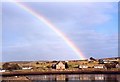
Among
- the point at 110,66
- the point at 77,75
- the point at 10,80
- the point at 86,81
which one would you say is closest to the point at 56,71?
the point at 77,75

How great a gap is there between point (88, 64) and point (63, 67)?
14721 mm

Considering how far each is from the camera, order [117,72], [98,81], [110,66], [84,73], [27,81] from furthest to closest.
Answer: [110,66]
[84,73]
[117,72]
[98,81]
[27,81]

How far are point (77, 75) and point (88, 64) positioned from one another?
2155 cm

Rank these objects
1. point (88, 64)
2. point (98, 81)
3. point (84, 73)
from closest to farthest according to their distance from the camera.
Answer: point (98, 81) < point (84, 73) < point (88, 64)

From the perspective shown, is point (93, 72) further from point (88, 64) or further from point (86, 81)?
point (86, 81)

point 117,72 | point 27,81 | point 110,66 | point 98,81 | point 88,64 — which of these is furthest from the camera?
point 88,64

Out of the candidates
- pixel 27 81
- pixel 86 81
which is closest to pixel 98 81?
pixel 86 81

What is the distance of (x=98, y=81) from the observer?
2608 inches

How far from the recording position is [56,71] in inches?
3553

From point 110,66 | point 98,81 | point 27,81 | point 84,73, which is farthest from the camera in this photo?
point 110,66

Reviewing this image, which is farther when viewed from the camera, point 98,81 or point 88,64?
point 88,64

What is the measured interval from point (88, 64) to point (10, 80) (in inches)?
1883

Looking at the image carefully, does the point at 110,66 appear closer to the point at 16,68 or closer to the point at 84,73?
the point at 84,73

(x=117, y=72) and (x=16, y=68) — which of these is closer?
(x=117, y=72)
